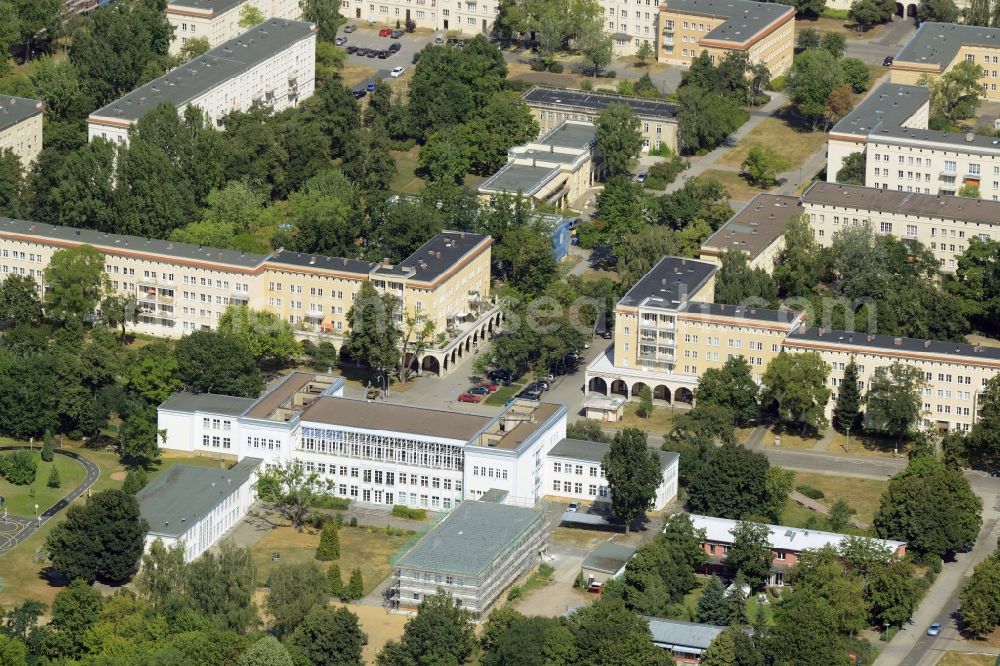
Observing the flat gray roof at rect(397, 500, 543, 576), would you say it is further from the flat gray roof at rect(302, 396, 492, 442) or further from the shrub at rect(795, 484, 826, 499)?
the shrub at rect(795, 484, 826, 499)

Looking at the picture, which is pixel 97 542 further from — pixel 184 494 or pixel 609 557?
pixel 609 557

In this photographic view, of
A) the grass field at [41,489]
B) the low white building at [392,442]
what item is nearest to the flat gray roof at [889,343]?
the low white building at [392,442]

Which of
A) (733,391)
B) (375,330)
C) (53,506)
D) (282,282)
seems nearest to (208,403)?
(53,506)

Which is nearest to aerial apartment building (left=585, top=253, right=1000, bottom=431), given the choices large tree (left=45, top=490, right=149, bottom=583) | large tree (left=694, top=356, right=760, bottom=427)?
large tree (left=694, top=356, right=760, bottom=427)

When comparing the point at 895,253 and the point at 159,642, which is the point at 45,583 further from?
the point at 895,253

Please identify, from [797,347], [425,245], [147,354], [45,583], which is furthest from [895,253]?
[45,583]
